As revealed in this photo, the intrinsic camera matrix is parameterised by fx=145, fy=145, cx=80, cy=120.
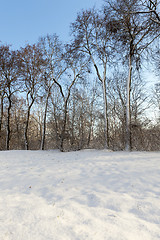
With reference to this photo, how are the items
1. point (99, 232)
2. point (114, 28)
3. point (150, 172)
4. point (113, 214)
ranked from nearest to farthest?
1. point (99, 232)
2. point (113, 214)
3. point (150, 172)
4. point (114, 28)

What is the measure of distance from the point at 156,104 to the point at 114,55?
421 inches

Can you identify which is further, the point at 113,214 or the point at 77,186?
the point at 77,186

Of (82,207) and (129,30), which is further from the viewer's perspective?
(129,30)

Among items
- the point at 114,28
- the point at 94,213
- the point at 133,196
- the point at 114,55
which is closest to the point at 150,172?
the point at 133,196

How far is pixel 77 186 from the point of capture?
3553 mm

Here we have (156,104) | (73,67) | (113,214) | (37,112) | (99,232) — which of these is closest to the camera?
(99,232)

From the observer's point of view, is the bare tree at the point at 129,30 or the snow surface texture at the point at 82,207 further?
the bare tree at the point at 129,30

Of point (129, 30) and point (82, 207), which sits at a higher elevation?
point (129, 30)

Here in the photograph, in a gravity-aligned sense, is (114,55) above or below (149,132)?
above

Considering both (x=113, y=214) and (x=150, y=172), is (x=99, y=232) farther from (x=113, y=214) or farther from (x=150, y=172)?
(x=150, y=172)

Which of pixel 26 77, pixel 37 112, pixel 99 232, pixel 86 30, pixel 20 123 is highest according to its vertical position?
pixel 86 30

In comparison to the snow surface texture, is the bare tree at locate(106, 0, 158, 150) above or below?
above

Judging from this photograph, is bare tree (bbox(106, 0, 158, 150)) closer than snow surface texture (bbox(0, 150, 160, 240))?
No

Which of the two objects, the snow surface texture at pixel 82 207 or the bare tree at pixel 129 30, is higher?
the bare tree at pixel 129 30
